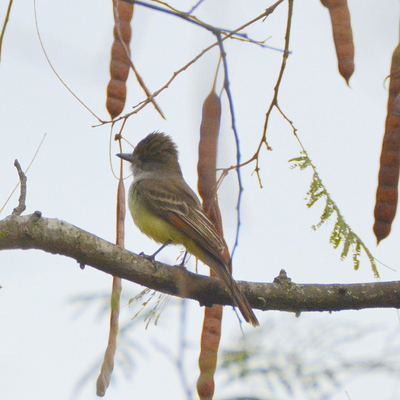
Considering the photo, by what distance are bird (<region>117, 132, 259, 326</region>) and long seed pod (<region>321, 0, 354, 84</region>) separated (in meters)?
1.56

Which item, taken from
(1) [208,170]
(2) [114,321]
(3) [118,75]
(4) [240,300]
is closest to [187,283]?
(4) [240,300]

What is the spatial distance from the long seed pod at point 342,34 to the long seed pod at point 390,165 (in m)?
0.19

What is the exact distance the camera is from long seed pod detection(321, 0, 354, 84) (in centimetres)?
285

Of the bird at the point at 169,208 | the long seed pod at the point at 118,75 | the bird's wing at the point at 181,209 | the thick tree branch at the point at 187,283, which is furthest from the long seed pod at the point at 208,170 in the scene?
the bird's wing at the point at 181,209

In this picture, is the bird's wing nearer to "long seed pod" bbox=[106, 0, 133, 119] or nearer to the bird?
the bird

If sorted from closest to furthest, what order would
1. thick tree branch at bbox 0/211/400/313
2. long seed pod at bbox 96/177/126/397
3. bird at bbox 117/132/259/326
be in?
long seed pod at bbox 96/177/126/397 → thick tree branch at bbox 0/211/400/313 → bird at bbox 117/132/259/326

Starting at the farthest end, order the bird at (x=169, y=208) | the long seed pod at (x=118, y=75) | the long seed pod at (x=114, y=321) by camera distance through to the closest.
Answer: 1. the bird at (x=169, y=208)
2. the long seed pod at (x=118, y=75)
3. the long seed pod at (x=114, y=321)

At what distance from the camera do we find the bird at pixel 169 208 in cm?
484

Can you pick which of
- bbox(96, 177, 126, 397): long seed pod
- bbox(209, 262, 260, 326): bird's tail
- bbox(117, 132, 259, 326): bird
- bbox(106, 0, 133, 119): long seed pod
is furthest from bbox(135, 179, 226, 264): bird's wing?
bbox(106, 0, 133, 119): long seed pod

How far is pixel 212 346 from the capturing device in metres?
3.39

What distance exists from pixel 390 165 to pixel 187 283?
142 cm

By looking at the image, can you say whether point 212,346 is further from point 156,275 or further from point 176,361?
point 176,361

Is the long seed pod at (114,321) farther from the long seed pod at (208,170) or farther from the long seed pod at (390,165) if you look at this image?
the long seed pod at (390,165)

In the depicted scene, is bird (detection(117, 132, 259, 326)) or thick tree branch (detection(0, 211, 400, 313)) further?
bird (detection(117, 132, 259, 326))
